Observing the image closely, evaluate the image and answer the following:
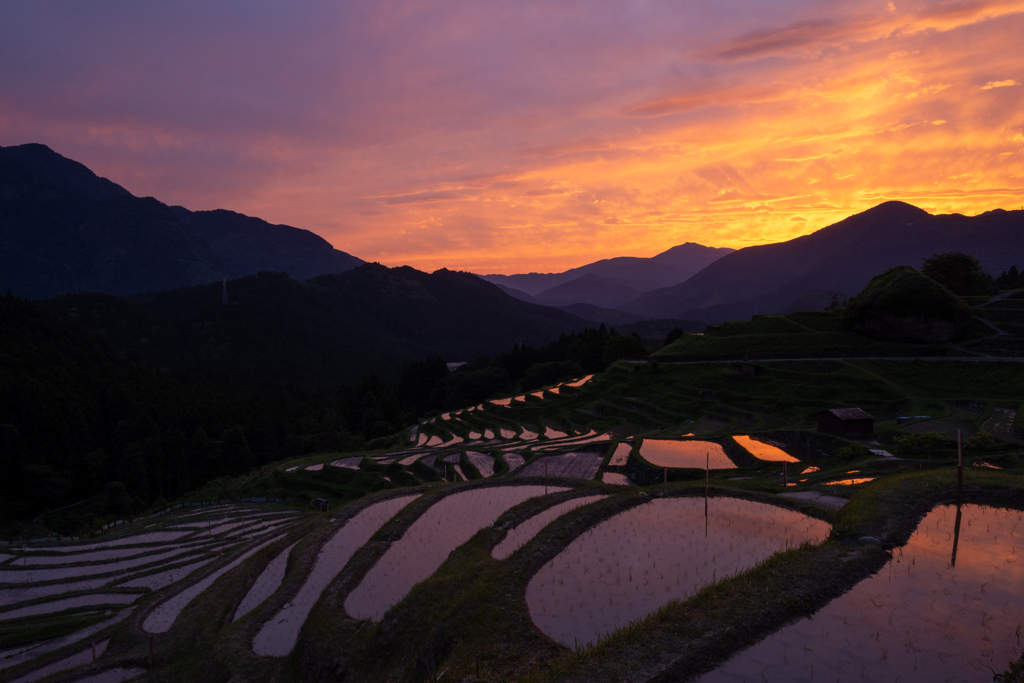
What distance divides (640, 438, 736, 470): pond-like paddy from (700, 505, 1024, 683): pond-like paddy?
1621cm

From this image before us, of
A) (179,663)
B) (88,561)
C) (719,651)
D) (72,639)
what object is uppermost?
(719,651)

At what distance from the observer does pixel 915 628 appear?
9.69 m

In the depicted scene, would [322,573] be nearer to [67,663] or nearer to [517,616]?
[67,663]

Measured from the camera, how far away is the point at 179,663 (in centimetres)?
1453

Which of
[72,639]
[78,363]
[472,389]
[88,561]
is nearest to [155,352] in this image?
[78,363]

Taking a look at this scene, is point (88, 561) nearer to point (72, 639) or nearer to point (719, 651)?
point (72, 639)

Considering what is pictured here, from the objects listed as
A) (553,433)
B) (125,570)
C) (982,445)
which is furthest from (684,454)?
(125,570)

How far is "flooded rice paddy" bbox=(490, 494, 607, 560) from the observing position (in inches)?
618

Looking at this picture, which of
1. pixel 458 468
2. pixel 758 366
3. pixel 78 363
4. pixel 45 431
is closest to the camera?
pixel 458 468

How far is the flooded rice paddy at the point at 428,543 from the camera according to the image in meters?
14.8

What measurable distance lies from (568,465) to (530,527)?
17.0 metres

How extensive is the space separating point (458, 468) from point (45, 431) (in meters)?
69.0

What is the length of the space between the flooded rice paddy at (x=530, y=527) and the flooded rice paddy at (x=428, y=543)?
1.85 meters

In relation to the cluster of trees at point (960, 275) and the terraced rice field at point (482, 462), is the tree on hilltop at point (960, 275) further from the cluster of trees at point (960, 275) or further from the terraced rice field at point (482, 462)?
the terraced rice field at point (482, 462)
